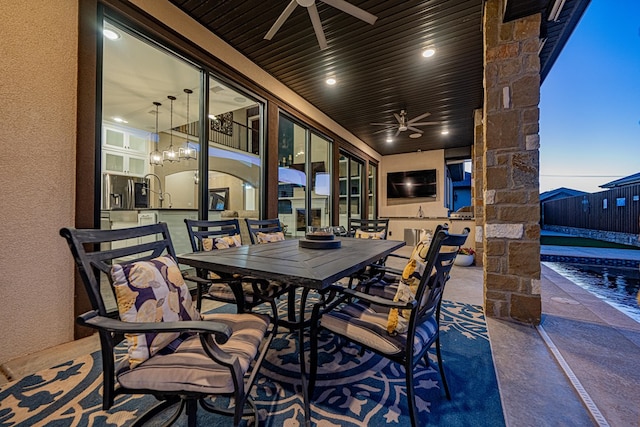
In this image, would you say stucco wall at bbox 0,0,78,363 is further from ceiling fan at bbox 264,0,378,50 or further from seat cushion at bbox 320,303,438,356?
seat cushion at bbox 320,303,438,356

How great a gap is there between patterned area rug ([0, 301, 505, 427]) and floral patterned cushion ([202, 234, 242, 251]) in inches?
37.0

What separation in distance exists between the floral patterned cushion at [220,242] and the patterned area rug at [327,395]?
0.94 metres

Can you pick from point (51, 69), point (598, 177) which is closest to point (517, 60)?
point (51, 69)

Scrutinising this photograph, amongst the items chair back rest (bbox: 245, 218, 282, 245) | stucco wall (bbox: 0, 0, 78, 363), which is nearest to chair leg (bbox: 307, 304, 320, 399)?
chair back rest (bbox: 245, 218, 282, 245)

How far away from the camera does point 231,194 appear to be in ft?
16.0

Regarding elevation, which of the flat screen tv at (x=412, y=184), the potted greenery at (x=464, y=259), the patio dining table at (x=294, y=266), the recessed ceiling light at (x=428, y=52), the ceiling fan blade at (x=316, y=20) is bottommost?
the potted greenery at (x=464, y=259)

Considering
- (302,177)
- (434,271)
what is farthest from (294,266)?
(302,177)

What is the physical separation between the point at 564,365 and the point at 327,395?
156 centimetres

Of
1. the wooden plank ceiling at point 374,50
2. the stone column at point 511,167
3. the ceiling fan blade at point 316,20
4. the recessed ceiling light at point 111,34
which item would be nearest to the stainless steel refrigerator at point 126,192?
the recessed ceiling light at point 111,34

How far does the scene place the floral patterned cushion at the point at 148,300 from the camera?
0.94m

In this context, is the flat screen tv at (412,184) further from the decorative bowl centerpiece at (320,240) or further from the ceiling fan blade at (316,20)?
the decorative bowl centerpiece at (320,240)

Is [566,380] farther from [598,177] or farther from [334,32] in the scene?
[598,177]

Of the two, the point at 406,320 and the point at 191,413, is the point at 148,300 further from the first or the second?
the point at 406,320

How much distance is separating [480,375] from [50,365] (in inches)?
105
